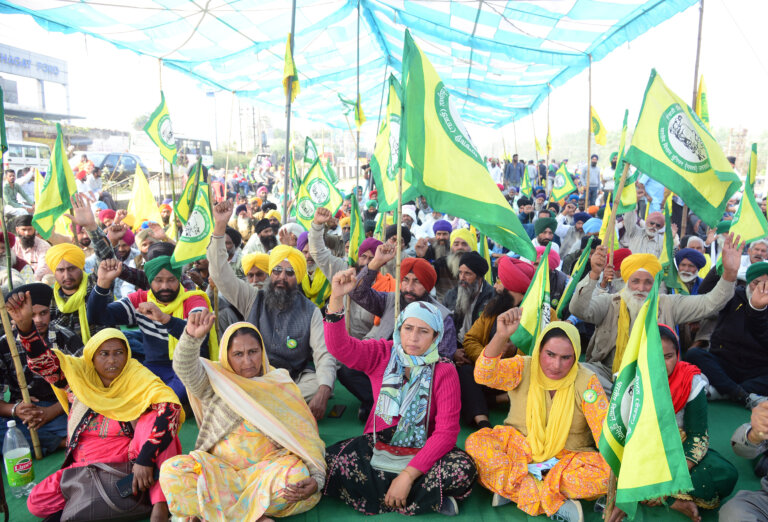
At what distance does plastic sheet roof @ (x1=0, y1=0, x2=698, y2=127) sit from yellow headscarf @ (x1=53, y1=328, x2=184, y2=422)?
5463mm

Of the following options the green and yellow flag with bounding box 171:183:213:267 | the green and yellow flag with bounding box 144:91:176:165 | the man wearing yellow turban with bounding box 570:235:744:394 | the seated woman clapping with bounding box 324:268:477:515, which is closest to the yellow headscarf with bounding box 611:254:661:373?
the man wearing yellow turban with bounding box 570:235:744:394

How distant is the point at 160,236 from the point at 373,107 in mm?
12914

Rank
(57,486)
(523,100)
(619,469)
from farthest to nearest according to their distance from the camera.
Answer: (523,100) < (57,486) < (619,469)

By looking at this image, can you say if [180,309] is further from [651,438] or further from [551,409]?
[651,438]

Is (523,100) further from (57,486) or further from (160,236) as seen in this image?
(57,486)

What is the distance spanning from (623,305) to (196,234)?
10.1 ft

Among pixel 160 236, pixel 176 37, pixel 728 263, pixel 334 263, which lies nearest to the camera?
pixel 728 263

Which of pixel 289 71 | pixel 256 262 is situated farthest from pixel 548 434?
pixel 289 71

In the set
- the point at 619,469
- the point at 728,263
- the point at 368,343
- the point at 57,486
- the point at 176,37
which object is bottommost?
the point at 57,486

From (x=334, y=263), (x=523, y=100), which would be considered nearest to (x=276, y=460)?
(x=334, y=263)

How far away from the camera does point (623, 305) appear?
350cm

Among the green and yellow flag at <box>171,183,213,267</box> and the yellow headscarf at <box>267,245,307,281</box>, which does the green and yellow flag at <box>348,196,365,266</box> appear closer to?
the yellow headscarf at <box>267,245,307,281</box>

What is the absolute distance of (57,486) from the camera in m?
2.46

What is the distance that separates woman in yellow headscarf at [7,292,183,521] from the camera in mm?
2518
